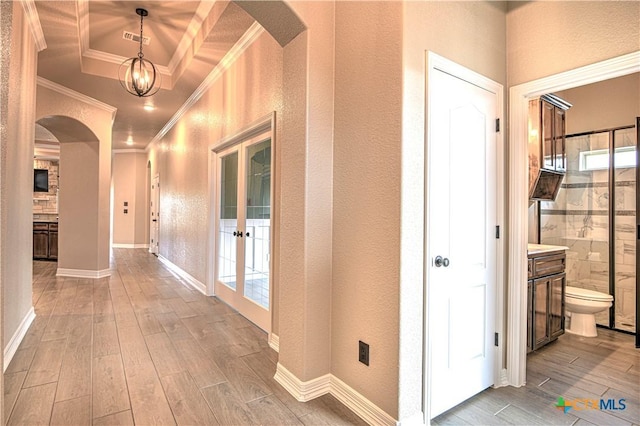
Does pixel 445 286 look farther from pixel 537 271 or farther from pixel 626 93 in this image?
pixel 626 93

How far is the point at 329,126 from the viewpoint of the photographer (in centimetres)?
216

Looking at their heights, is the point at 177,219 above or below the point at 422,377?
above

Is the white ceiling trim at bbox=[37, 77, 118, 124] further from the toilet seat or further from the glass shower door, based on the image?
the glass shower door

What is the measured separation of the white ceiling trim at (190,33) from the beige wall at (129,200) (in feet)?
19.9

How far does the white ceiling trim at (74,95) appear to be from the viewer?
15.0 feet

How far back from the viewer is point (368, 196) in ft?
6.26

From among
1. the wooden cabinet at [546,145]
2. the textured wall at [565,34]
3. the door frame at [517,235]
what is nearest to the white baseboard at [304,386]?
the door frame at [517,235]

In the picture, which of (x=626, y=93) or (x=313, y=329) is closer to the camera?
(x=313, y=329)

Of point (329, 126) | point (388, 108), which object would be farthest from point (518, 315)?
point (329, 126)

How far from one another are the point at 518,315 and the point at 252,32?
10.9 feet

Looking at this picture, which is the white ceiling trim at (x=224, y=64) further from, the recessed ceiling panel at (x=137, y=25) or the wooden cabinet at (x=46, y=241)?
the wooden cabinet at (x=46, y=241)

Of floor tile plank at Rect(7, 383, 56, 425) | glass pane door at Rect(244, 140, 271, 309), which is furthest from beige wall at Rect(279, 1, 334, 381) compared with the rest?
floor tile plank at Rect(7, 383, 56, 425)

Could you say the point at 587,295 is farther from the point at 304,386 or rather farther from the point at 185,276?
the point at 185,276

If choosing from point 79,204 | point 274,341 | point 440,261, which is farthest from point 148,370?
point 79,204
